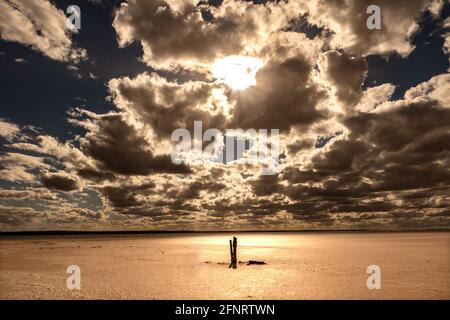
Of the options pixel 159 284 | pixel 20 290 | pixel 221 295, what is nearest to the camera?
pixel 221 295

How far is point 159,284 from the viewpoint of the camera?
24391mm

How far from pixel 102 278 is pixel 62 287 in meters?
4.01
